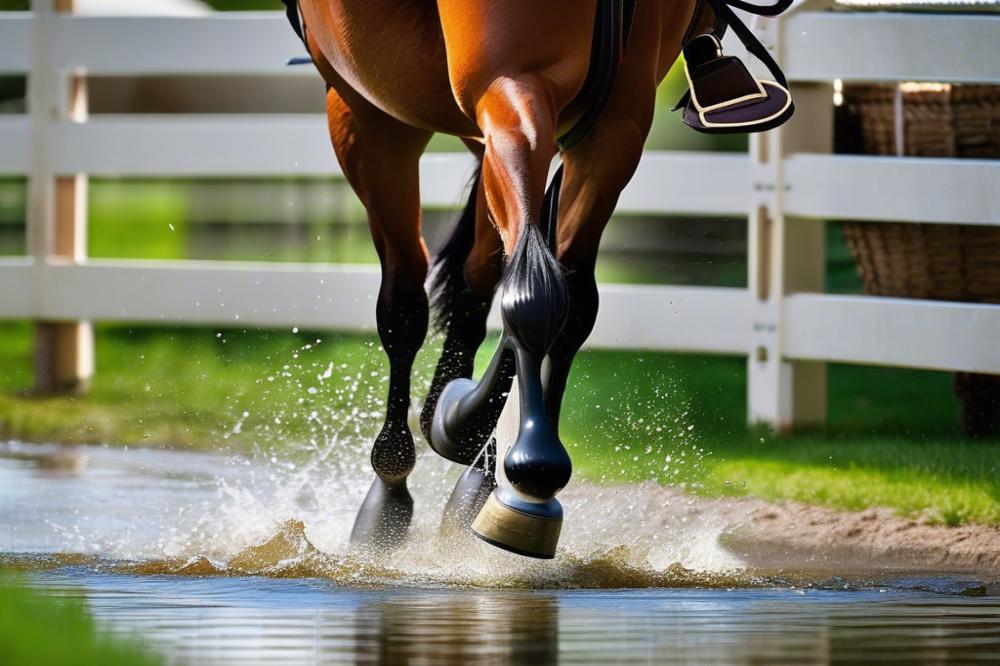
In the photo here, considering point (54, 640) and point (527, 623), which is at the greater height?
point (54, 640)

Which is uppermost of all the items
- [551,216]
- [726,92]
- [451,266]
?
[726,92]

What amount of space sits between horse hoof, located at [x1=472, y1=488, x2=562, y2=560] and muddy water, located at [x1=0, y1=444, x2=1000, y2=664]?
3.6 inches

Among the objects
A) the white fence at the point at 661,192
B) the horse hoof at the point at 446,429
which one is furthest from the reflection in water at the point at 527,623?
the white fence at the point at 661,192

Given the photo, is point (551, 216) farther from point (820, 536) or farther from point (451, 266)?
point (820, 536)

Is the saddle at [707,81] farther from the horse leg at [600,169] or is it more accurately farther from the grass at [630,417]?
the grass at [630,417]

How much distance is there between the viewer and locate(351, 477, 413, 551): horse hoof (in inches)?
155

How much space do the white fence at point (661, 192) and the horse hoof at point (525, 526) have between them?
2261mm

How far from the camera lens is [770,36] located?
554cm

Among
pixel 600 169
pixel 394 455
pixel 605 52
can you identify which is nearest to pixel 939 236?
pixel 394 455

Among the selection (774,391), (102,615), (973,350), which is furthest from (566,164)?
(774,391)

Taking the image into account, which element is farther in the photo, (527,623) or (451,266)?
(451,266)

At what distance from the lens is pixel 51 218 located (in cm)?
674

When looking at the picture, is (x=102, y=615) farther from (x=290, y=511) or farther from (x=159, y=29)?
(x=159, y=29)

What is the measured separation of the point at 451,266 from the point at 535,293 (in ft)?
4.43
